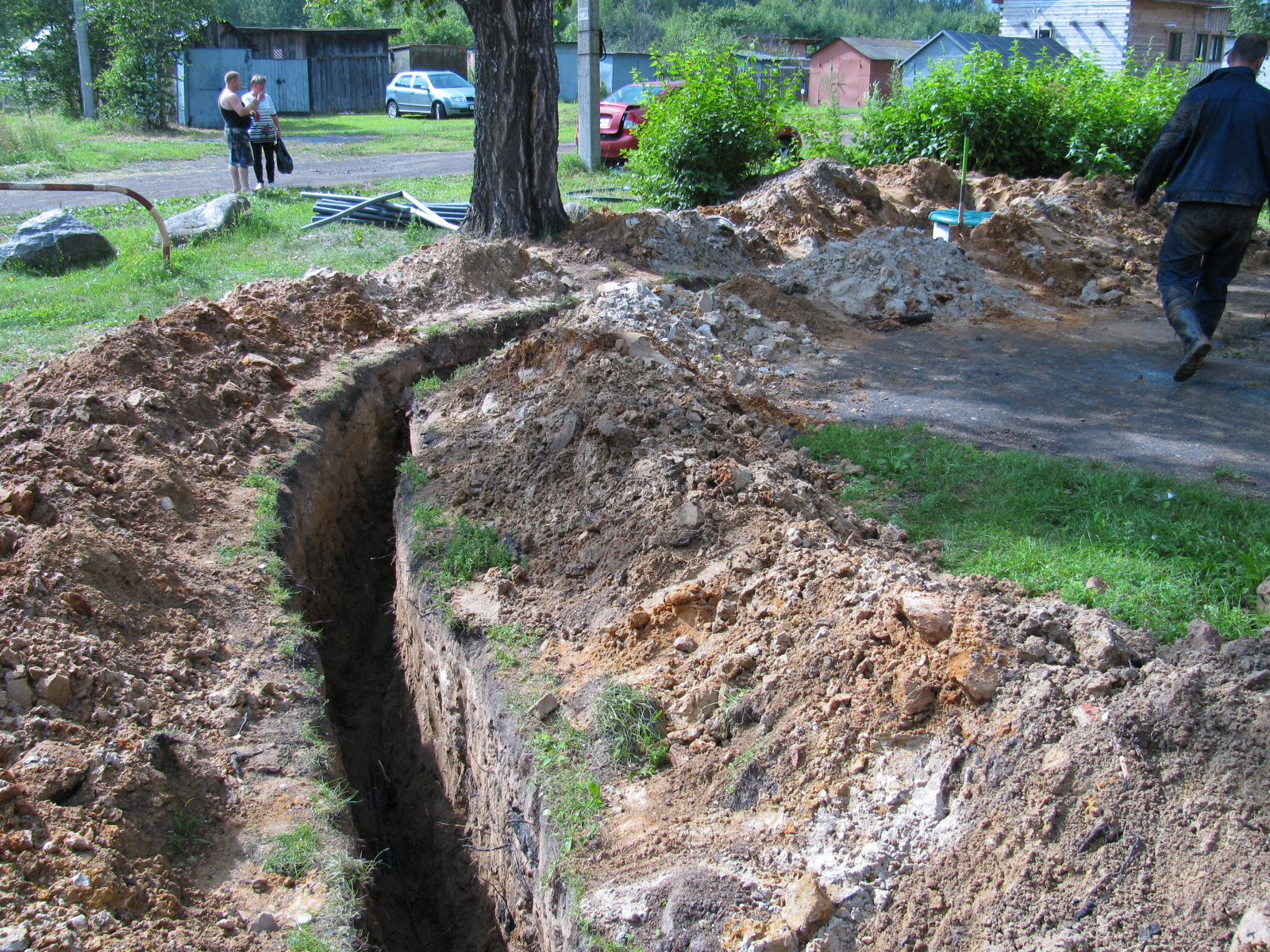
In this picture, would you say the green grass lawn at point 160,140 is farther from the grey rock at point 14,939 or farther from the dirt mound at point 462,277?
the grey rock at point 14,939

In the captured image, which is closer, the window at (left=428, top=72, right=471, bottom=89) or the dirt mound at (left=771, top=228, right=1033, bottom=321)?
the dirt mound at (left=771, top=228, right=1033, bottom=321)

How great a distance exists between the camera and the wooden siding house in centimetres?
3391

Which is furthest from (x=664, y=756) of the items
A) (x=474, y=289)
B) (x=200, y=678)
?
(x=474, y=289)

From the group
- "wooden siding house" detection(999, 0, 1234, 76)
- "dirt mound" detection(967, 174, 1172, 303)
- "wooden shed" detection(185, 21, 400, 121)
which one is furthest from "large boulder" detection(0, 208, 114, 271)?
"wooden siding house" detection(999, 0, 1234, 76)

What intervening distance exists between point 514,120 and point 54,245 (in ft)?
14.5

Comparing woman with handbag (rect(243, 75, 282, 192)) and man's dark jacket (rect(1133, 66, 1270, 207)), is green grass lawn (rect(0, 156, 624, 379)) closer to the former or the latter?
woman with handbag (rect(243, 75, 282, 192))

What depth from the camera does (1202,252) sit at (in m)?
6.25

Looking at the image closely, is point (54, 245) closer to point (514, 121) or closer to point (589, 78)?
point (514, 121)

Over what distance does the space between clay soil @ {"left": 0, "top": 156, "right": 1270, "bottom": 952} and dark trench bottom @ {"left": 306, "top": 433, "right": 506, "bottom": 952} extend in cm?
2

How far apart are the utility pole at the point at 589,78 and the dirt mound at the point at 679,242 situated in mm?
6069

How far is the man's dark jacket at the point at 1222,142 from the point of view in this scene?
19.7 feet

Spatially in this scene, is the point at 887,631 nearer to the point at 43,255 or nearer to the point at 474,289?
the point at 474,289

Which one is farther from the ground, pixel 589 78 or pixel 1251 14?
pixel 1251 14

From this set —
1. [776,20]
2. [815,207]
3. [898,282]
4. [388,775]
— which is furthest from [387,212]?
[776,20]
